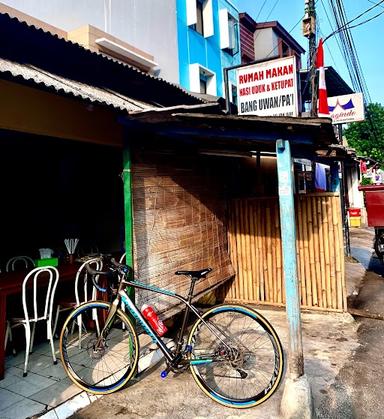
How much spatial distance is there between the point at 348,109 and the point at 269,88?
5428 millimetres

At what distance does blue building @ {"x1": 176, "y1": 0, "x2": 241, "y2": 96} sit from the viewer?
1151 cm

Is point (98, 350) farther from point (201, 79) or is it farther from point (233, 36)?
point (233, 36)

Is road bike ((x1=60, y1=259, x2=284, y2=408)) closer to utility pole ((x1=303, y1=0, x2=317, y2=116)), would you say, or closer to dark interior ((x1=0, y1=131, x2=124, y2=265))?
dark interior ((x1=0, y1=131, x2=124, y2=265))

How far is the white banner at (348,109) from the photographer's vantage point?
10459 mm

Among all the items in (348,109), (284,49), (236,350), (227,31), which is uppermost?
(284,49)

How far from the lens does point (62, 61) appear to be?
4484 millimetres

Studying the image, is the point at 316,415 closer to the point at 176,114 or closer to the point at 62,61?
the point at 176,114

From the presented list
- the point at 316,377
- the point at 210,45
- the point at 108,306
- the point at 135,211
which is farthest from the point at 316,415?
the point at 210,45

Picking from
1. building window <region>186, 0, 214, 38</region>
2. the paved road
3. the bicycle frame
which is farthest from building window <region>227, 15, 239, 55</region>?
the bicycle frame

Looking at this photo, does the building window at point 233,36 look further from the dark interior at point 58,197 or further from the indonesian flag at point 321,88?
the dark interior at point 58,197

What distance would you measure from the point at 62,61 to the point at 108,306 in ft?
10.4

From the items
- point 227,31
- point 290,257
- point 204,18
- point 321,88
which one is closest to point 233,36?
point 227,31

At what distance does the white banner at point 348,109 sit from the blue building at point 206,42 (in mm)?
4472

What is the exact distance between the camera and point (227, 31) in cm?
1392
